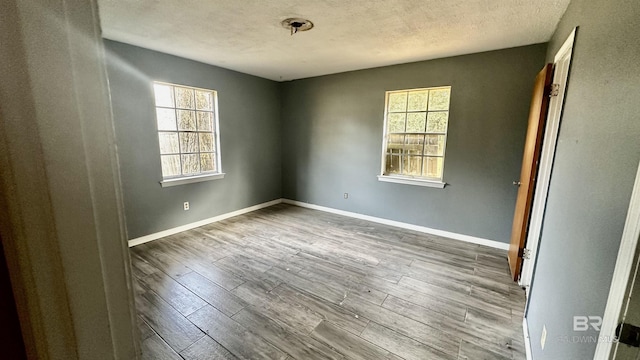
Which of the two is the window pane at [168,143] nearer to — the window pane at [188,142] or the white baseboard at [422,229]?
the window pane at [188,142]

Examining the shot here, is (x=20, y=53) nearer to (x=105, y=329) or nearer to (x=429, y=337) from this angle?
(x=105, y=329)

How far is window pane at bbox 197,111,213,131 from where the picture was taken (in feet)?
12.8

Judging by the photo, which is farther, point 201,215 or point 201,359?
point 201,215

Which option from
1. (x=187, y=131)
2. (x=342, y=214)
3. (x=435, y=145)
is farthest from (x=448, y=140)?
(x=187, y=131)

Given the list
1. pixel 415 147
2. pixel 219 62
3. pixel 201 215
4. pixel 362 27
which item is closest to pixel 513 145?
pixel 415 147

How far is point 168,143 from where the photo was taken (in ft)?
11.7

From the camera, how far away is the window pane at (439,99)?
348cm

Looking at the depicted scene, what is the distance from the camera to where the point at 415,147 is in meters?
3.82

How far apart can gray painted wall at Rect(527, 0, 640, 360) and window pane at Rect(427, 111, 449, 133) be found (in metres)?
1.83

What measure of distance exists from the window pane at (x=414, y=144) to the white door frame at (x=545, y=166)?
162cm

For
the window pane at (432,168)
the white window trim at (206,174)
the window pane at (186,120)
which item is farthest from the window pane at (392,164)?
the window pane at (186,120)

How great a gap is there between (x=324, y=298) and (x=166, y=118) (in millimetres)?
3143

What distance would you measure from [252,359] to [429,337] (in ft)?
4.13

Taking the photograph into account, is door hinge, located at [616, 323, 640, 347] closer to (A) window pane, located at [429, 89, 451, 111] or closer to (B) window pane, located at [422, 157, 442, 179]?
(B) window pane, located at [422, 157, 442, 179]
